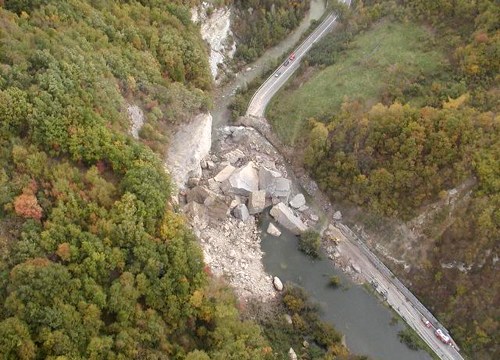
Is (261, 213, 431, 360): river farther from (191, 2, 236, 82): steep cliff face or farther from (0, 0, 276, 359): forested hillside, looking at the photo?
(191, 2, 236, 82): steep cliff face

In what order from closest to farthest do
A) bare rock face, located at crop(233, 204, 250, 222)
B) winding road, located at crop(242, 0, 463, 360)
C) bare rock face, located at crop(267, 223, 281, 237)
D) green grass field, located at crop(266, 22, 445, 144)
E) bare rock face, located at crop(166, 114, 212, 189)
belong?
winding road, located at crop(242, 0, 463, 360), bare rock face, located at crop(166, 114, 212, 189), bare rock face, located at crop(233, 204, 250, 222), bare rock face, located at crop(267, 223, 281, 237), green grass field, located at crop(266, 22, 445, 144)

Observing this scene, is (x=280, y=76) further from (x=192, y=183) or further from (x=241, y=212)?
(x=241, y=212)

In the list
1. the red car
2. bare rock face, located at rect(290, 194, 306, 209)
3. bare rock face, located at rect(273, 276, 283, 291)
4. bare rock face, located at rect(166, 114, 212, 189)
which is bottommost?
the red car

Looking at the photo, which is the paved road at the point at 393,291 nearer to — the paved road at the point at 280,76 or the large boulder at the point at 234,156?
the large boulder at the point at 234,156

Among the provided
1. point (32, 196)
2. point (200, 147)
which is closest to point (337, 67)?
point (200, 147)

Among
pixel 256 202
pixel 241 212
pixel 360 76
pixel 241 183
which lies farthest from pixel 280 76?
pixel 241 212

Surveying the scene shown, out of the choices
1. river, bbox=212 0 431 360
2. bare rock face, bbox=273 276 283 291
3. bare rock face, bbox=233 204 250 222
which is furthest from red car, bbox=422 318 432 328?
bare rock face, bbox=233 204 250 222

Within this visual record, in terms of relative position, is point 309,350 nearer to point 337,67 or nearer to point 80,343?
point 80,343
